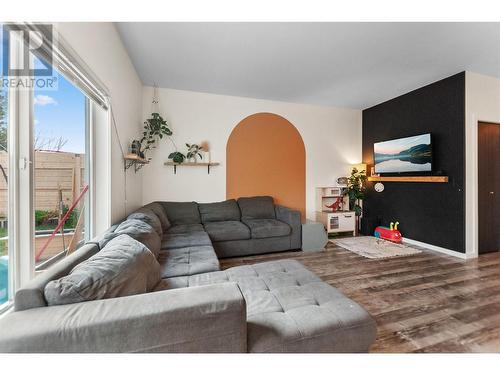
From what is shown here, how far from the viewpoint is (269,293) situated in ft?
4.36

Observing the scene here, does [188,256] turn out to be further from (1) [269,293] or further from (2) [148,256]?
(1) [269,293]

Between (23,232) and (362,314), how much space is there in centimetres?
186

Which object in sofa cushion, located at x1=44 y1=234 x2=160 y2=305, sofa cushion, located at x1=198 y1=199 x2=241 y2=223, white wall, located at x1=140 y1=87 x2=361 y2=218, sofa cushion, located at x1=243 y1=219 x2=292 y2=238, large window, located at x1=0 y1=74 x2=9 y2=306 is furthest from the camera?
white wall, located at x1=140 y1=87 x2=361 y2=218

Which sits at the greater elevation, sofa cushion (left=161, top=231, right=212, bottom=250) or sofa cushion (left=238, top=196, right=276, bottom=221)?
sofa cushion (left=238, top=196, right=276, bottom=221)

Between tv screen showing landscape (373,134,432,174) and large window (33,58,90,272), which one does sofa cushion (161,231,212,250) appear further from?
tv screen showing landscape (373,134,432,174)

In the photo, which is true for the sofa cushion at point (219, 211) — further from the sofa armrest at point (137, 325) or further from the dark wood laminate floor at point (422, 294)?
the sofa armrest at point (137, 325)

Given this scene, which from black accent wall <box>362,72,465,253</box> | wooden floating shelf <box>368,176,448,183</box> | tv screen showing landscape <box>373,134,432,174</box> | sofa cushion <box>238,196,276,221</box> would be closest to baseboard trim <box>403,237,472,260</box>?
black accent wall <box>362,72,465,253</box>

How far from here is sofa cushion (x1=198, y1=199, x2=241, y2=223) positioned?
3428 millimetres

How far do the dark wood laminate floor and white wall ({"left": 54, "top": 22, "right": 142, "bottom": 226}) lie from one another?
1569 mm

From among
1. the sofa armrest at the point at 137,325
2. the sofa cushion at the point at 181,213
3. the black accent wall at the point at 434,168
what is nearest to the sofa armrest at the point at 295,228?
the sofa cushion at the point at 181,213

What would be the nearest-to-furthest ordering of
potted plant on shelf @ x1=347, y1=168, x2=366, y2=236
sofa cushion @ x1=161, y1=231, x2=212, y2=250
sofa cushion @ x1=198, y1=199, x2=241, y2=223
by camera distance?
sofa cushion @ x1=161, y1=231, x2=212, y2=250, sofa cushion @ x1=198, y1=199, x2=241, y2=223, potted plant on shelf @ x1=347, y1=168, x2=366, y2=236

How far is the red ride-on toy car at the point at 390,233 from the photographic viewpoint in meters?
3.66

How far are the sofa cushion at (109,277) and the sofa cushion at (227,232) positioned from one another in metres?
1.57

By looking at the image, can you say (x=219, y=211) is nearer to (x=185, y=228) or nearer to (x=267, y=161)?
(x=185, y=228)
